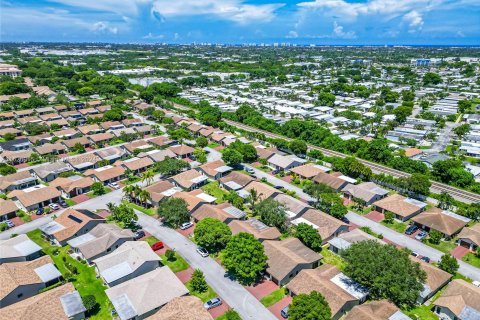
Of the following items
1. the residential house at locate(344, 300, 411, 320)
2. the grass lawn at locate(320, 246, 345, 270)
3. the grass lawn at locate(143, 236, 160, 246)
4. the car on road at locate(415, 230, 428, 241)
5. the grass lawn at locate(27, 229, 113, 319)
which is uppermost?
the residential house at locate(344, 300, 411, 320)

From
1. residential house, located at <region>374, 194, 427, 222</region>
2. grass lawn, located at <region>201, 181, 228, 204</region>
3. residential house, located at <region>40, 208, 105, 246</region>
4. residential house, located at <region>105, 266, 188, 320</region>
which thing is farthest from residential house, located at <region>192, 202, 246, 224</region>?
residential house, located at <region>374, 194, 427, 222</region>

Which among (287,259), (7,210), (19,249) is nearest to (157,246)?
(19,249)

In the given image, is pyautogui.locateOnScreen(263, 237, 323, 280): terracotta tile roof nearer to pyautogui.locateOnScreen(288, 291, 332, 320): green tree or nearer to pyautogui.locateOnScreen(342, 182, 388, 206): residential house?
pyautogui.locateOnScreen(288, 291, 332, 320): green tree

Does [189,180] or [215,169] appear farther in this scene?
[215,169]

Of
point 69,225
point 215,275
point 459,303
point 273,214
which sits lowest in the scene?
point 215,275

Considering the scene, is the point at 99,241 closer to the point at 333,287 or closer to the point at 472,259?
the point at 333,287

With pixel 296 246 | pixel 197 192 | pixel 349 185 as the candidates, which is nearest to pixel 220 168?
pixel 197 192
